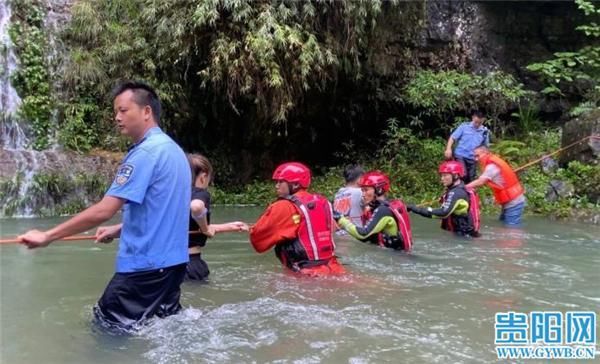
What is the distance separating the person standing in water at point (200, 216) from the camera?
501 cm

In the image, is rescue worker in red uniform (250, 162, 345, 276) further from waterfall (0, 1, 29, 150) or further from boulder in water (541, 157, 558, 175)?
boulder in water (541, 157, 558, 175)

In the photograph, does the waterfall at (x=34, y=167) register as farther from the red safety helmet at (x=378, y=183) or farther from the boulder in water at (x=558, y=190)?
the boulder in water at (x=558, y=190)

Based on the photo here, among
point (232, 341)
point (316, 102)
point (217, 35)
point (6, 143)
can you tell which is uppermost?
point (217, 35)

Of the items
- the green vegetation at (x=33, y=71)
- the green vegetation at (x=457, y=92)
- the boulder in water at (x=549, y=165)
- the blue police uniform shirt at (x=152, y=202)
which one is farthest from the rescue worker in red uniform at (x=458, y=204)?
the green vegetation at (x=33, y=71)

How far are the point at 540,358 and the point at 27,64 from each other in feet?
39.3

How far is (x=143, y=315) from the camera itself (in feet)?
13.1

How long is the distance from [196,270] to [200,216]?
36.4 inches

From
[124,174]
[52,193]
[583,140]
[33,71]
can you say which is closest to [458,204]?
[583,140]

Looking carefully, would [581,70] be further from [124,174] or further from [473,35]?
[124,174]

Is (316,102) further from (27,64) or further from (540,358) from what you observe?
(540,358)

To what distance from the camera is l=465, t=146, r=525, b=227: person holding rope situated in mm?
9516

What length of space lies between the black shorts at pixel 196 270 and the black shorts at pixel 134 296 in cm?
151

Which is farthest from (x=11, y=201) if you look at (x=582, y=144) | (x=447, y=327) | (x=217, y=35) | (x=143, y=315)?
(x=582, y=144)

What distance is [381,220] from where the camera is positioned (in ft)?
22.1
